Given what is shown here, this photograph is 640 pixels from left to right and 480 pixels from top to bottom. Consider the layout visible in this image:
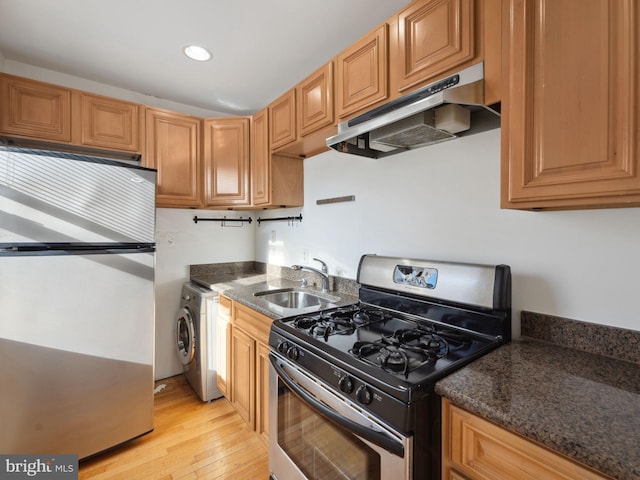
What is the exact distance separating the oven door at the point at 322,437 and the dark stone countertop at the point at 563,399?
0.25 m

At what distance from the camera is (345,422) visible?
101cm

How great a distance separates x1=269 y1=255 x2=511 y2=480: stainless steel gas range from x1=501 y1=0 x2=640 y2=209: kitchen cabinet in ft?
1.44

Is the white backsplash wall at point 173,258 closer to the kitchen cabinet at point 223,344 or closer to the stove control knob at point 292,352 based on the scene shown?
the kitchen cabinet at point 223,344

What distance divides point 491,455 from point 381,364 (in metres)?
0.36

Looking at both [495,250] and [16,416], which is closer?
[495,250]

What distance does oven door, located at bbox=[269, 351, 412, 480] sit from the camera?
0.90m

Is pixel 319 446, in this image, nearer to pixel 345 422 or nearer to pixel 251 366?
pixel 345 422

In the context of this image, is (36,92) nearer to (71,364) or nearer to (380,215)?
(71,364)

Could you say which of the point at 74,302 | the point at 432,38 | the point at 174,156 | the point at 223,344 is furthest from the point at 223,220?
the point at 432,38

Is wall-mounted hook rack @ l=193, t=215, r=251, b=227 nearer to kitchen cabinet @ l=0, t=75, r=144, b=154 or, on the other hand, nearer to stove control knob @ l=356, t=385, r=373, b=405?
kitchen cabinet @ l=0, t=75, r=144, b=154

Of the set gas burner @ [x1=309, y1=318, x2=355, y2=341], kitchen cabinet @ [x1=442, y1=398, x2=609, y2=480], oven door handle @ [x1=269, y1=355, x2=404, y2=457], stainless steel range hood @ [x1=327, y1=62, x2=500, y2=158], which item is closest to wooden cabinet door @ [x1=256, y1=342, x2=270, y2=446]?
oven door handle @ [x1=269, y1=355, x2=404, y2=457]

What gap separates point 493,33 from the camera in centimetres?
106

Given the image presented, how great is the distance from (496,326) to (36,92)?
9.99 ft

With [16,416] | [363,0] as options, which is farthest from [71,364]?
[363,0]
